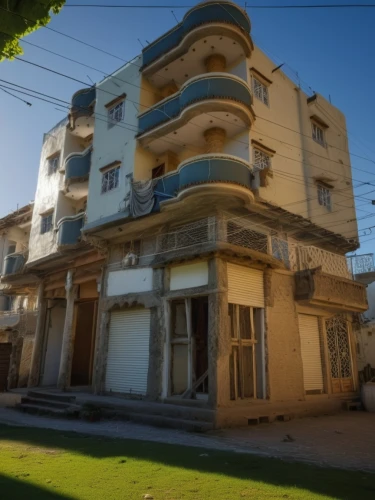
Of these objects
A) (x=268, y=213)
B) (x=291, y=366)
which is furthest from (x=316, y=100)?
(x=291, y=366)

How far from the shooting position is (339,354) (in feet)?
52.1

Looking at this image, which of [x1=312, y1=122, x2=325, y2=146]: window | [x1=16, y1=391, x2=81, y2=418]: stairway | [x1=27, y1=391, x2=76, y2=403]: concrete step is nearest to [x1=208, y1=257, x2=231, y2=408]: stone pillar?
[x1=16, y1=391, x2=81, y2=418]: stairway

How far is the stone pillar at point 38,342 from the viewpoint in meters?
19.2

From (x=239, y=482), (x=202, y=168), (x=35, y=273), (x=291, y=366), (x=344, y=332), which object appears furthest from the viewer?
(x=35, y=273)

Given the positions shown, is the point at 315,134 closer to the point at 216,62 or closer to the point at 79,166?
the point at 216,62

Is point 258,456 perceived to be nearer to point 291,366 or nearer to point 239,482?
point 239,482

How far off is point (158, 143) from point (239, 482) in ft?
41.9

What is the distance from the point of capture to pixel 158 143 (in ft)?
50.8

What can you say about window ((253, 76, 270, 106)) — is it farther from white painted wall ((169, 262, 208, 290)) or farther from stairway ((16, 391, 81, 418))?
stairway ((16, 391, 81, 418))

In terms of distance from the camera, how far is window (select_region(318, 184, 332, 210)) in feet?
55.8

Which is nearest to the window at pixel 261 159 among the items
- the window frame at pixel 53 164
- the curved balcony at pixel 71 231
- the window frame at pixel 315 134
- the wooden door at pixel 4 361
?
the window frame at pixel 315 134

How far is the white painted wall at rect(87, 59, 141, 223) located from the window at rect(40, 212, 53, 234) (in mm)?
4346

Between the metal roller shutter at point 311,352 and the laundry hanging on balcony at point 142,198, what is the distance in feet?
23.1

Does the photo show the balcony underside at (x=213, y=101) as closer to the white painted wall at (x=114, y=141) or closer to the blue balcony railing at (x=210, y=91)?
the blue balcony railing at (x=210, y=91)
